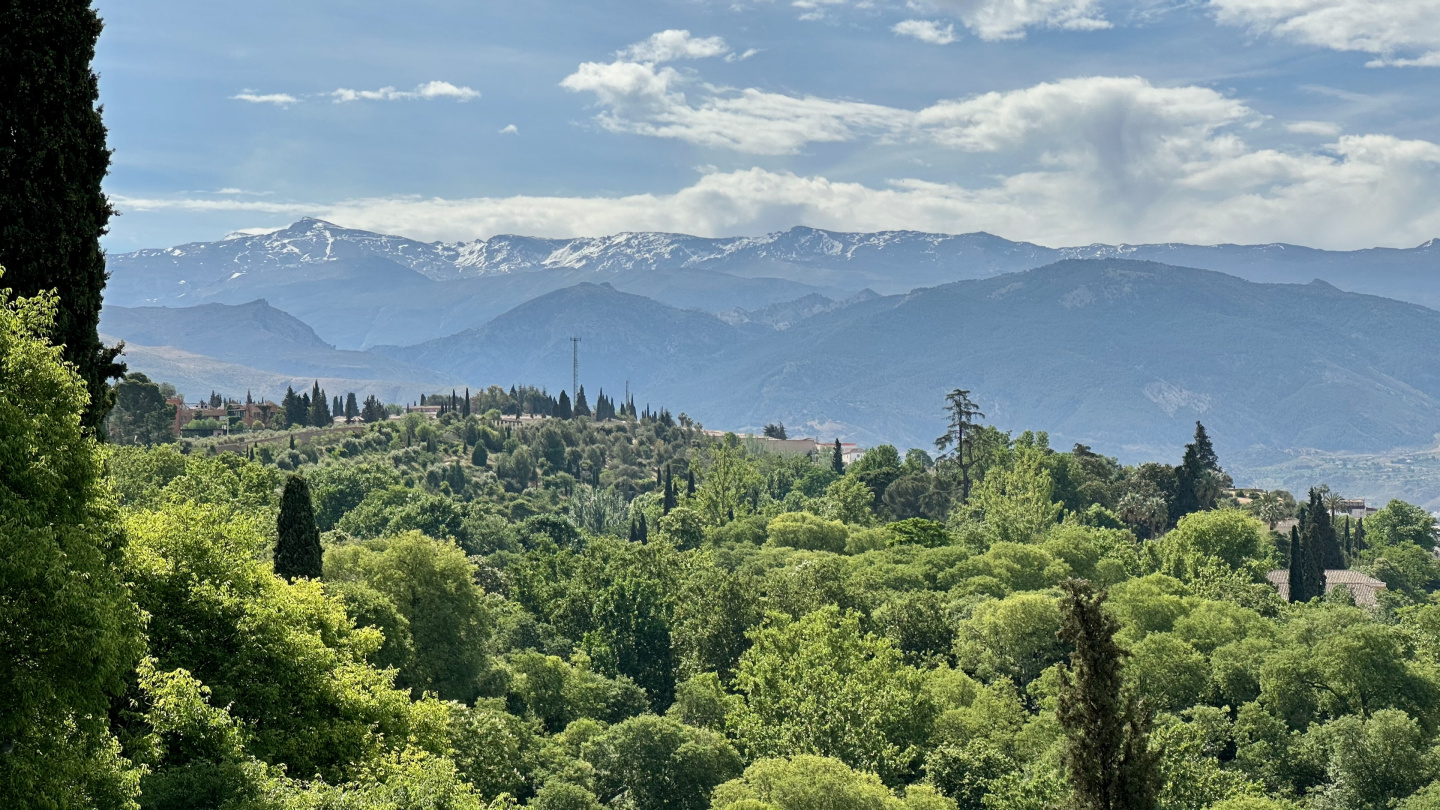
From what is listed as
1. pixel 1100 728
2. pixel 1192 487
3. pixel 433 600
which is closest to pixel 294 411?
pixel 1192 487

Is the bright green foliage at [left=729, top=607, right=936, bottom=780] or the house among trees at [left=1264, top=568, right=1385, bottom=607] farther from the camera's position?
the house among trees at [left=1264, top=568, right=1385, bottom=607]

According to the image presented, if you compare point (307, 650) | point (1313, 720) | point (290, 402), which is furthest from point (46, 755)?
point (290, 402)

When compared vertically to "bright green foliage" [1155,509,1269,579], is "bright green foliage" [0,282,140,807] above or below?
above

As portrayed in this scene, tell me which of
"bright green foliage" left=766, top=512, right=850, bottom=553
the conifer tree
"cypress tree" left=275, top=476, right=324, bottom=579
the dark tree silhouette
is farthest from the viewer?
the dark tree silhouette

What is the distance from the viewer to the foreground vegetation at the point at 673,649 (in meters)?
17.0

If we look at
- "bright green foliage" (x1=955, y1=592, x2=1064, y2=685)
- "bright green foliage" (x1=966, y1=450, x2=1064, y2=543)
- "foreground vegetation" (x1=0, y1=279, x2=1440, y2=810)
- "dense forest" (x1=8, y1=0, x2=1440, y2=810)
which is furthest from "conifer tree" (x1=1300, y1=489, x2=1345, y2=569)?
"bright green foliage" (x1=955, y1=592, x2=1064, y2=685)

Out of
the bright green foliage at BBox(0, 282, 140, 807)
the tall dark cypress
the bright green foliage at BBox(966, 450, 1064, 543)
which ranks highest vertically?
the tall dark cypress

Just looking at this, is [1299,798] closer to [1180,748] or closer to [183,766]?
[1180,748]

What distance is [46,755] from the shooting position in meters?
15.4

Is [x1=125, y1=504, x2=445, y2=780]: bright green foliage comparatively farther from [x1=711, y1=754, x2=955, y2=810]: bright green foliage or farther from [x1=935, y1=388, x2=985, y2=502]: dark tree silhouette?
[x1=935, y1=388, x2=985, y2=502]: dark tree silhouette

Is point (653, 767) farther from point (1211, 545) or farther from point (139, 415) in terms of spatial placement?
point (139, 415)

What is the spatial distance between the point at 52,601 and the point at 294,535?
3097 centimetres

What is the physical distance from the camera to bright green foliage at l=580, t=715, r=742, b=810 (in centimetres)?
4788

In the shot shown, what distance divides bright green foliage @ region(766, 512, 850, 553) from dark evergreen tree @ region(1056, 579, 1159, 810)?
246 ft
